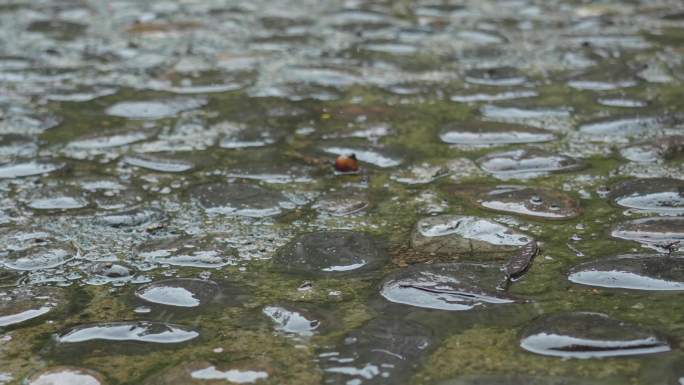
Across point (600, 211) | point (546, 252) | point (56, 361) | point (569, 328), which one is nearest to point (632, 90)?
point (600, 211)

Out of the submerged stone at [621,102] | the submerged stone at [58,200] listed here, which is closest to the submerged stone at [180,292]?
the submerged stone at [58,200]

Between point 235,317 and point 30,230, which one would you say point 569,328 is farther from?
point 30,230

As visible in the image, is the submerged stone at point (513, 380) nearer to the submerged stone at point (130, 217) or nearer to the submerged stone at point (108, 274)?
the submerged stone at point (108, 274)

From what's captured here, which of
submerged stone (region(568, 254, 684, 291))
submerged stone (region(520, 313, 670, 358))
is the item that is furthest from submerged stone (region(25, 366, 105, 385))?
submerged stone (region(568, 254, 684, 291))

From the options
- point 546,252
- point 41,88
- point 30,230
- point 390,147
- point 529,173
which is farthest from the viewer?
point 41,88

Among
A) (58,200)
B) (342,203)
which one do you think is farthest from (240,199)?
(58,200)

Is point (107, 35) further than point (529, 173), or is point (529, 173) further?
point (107, 35)

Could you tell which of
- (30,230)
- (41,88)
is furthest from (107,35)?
(30,230)

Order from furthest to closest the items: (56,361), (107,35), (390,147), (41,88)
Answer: (107,35) < (41,88) < (390,147) < (56,361)
